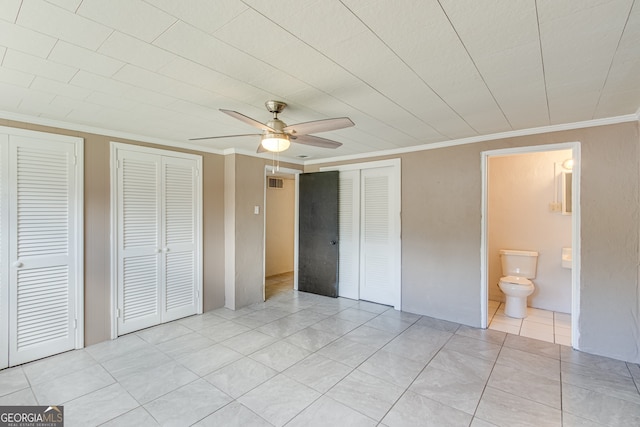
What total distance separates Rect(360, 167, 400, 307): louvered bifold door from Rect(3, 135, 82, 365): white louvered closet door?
3570mm

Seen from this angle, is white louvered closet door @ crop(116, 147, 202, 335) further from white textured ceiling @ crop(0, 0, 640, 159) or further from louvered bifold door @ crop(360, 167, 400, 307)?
louvered bifold door @ crop(360, 167, 400, 307)

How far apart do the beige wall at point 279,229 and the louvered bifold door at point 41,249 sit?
360 cm

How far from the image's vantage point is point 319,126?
212 cm

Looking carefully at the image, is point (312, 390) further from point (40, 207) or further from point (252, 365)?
point (40, 207)

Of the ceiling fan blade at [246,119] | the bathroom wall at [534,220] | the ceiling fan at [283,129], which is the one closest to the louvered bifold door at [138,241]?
the ceiling fan at [283,129]

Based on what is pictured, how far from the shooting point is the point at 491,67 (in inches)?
71.4

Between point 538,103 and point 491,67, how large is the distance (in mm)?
944

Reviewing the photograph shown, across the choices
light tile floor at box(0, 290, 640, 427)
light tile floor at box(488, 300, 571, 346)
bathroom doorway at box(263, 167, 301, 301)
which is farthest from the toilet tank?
bathroom doorway at box(263, 167, 301, 301)

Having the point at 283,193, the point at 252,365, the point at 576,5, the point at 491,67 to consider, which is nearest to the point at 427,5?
the point at 576,5

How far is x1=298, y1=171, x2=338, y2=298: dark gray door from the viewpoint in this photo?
190 inches

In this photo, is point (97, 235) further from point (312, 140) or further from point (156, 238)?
point (312, 140)

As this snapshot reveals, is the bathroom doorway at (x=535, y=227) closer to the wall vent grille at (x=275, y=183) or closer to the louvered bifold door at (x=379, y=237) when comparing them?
the louvered bifold door at (x=379, y=237)

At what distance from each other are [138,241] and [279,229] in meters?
3.30

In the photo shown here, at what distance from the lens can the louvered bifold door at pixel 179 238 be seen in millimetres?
3689
